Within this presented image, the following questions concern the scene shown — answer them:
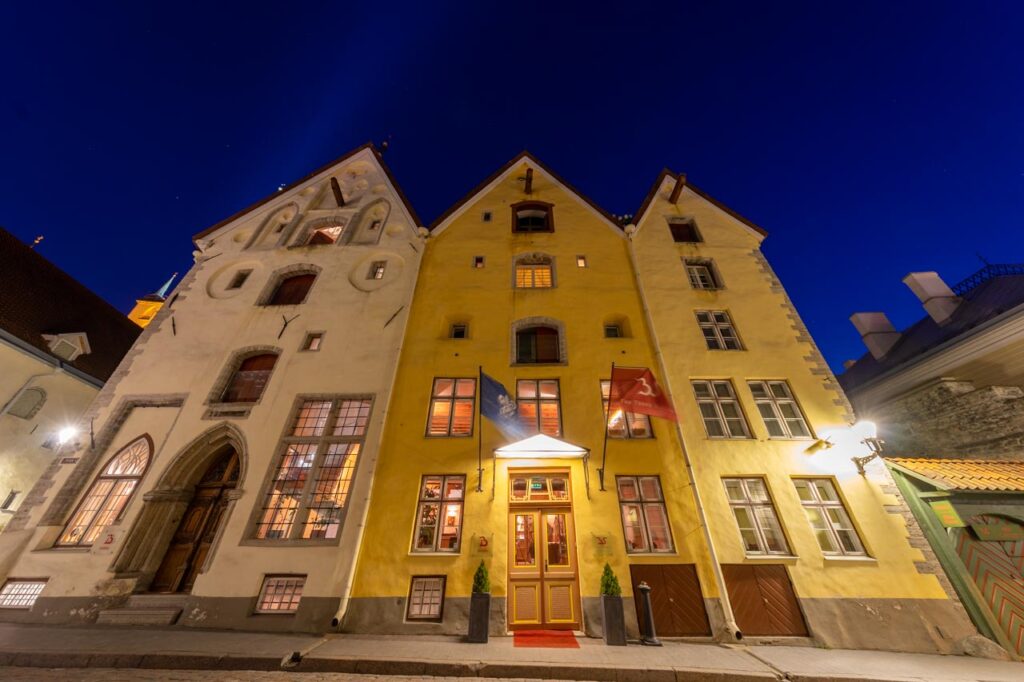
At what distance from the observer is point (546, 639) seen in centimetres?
738

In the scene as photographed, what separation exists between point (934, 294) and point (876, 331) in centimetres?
312

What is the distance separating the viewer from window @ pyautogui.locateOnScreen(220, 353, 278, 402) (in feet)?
37.8

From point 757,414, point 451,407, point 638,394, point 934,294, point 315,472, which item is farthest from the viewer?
point 934,294

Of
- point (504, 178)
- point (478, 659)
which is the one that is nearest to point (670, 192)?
point (504, 178)

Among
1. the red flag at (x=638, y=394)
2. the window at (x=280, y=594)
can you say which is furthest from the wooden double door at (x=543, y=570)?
the window at (x=280, y=594)

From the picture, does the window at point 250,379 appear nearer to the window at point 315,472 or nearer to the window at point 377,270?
the window at point 315,472

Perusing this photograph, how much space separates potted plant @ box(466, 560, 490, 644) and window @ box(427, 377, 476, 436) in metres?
3.70

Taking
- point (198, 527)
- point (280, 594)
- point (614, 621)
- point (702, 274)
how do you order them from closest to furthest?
point (614, 621) < point (280, 594) < point (198, 527) < point (702, 274)

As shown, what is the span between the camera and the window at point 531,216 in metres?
16.5

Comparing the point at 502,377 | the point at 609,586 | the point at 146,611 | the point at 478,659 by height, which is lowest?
the point at 478,659

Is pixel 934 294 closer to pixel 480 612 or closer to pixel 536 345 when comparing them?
pixel 536 345

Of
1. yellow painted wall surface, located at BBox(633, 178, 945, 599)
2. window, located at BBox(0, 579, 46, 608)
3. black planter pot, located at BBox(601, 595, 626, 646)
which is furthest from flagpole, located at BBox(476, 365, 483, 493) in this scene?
window, located at BBox(0, 579, 46, 608)

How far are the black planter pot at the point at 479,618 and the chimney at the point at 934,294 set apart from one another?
20.7 meters

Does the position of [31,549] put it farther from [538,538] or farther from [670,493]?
[670,493]
